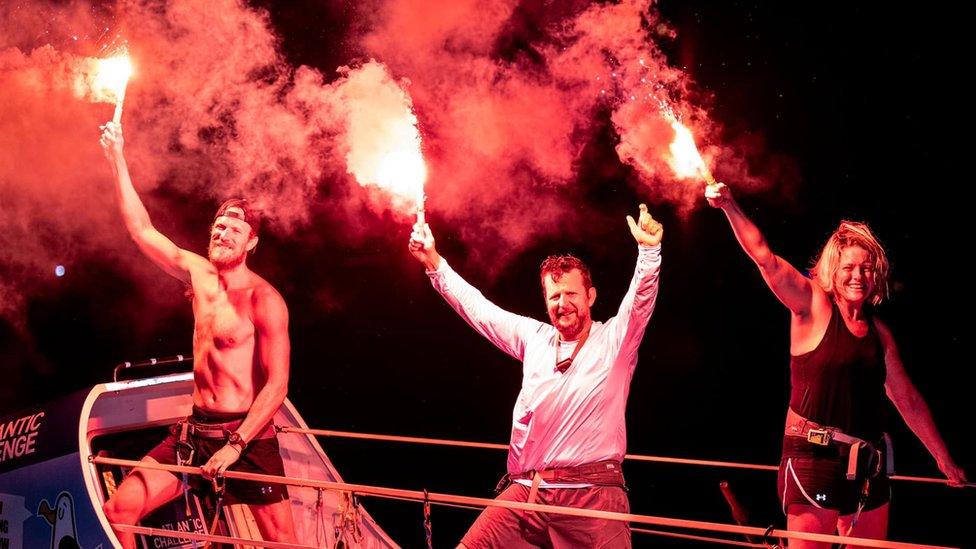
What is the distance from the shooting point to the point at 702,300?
6.21 metres

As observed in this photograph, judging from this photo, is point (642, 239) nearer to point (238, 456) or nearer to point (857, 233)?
point (857, 233)

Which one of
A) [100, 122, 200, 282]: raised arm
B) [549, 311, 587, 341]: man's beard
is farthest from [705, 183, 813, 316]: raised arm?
[100, 122, 200, 282]: raised arm

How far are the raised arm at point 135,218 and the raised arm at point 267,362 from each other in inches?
23.3

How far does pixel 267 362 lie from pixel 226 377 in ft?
0.78

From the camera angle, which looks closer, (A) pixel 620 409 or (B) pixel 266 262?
(A) pixel 620 409

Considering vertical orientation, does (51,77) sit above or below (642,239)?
above

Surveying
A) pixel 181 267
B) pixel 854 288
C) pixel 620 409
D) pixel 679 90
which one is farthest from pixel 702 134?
pixel 181 267

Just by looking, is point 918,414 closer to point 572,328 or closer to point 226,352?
point 572,328

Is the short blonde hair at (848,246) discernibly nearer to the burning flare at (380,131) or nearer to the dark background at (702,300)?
the dark background at (702,300)

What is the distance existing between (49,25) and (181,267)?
3821 mm

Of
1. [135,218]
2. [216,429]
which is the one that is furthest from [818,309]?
[135,218]

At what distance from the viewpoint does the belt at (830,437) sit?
12.6 ft

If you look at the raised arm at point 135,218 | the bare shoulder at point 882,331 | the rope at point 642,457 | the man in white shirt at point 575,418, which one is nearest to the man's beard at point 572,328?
the man in white shirt at point 575,418

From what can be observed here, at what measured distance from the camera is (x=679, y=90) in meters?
5.99
